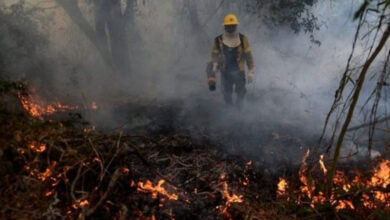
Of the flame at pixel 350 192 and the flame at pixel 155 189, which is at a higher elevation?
the flame at pixel 155 189

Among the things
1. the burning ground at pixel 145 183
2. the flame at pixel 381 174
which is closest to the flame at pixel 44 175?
the burning ground at pixel 145 183

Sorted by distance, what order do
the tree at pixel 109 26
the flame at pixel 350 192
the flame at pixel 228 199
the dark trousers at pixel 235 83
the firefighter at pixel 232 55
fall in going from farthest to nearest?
the tree at pixel 109 26 < the dark trousers at pixel 235 83 < the firefighter at pixel 232 55 < the flame at pixel 228 199 < the flame at pixel 350 192

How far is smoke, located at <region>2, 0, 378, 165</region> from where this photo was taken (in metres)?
6.40

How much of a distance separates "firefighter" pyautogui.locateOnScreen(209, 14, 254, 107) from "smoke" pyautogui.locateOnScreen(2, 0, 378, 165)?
83 cm

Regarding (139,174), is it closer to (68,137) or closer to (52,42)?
(68,137)

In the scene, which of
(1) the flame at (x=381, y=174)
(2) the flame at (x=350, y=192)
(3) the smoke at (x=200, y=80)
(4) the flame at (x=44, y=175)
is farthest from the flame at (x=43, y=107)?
(1) the flame at (x=381, y=174)

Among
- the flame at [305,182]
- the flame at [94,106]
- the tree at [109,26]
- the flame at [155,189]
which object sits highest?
the tree at [109,26]

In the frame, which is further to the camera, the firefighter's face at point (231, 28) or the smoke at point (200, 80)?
the firefighter's face at point (231, 28)

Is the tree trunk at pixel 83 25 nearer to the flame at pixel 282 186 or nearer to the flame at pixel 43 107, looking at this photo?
the flame at pixel 43 107

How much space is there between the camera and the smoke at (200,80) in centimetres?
640

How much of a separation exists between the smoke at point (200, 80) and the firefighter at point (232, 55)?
830mm

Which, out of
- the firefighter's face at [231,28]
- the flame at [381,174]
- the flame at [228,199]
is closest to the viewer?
the flame at [228,199]

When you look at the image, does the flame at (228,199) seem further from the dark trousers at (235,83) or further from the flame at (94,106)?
the flame at (94,106)

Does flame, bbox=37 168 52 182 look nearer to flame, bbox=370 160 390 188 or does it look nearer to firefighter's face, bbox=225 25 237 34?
flame, bbox=370 160 390 188
